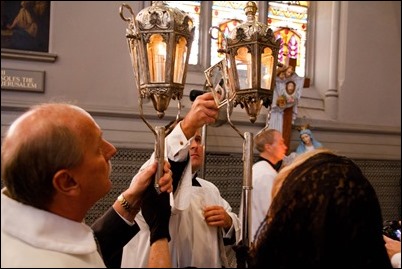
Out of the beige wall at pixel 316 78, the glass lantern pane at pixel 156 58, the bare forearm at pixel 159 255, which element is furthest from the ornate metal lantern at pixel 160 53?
the beige wall at pixel 316 78

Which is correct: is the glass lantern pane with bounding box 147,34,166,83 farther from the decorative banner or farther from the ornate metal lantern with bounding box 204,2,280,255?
the decorative banner

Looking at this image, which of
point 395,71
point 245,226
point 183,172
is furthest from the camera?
point 395,71

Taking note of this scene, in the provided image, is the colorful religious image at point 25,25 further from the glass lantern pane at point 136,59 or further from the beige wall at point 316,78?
the glass lantern pane at point 136,59

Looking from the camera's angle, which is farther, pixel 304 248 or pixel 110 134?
pixel 110 134

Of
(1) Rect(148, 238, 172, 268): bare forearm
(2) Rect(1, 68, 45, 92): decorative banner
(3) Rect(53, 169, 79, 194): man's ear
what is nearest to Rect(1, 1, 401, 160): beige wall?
(2) Rect(1, 68, 45, 92): decorative banner

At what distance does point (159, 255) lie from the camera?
51.9 inches

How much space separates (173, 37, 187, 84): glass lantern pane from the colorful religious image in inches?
190

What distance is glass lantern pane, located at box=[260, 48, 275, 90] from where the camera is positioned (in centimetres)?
208

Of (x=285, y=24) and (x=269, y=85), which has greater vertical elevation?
(x=285, y=24)

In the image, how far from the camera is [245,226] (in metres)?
1.92

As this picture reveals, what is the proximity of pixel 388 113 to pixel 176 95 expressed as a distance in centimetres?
680

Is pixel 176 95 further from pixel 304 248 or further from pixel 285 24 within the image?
pixel 285 24

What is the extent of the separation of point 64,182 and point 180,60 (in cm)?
86

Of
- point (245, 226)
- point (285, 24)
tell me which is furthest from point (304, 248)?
point (285, 24)
